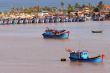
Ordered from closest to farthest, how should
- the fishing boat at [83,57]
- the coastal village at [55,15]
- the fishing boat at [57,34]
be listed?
the fishing boat at [83,57] → the fishing boat at [57,34] → the coastal village at [55,15]

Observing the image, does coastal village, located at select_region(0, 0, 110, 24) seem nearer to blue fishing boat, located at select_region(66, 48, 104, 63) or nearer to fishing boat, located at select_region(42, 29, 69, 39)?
fishing boat, located at select_region(42, 29, 69, 39)

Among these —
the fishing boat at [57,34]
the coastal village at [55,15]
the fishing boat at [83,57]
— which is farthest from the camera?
the coastal village at [55,15]

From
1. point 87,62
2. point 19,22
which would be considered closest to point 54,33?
point 87,62

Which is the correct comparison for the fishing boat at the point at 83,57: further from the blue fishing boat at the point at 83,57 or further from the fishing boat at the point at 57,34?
the fishing boat at the point at 57,34

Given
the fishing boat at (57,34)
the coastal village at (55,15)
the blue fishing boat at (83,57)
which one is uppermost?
the blue fishing boat at (83,57)

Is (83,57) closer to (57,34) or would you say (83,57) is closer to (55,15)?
(57,34)

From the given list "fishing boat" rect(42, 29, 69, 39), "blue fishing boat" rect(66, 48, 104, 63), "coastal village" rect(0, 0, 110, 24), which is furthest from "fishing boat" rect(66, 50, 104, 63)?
"coastal village" rect(0, 0, 110, 24)

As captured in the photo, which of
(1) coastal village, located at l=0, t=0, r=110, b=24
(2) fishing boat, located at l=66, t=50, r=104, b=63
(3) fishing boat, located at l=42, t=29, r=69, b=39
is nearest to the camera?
(2) fishing boat, located at l=66, t=50, r=104, b=63

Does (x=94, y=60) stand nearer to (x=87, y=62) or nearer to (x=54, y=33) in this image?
(x=87, y=62)

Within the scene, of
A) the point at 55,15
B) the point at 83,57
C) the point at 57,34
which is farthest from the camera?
the point at 55,15

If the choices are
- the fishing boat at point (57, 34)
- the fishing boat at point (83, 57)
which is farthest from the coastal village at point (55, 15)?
the fishing boat at point (83, 57)

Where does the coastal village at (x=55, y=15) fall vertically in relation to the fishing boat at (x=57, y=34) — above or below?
below

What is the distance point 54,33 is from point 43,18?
3808cm

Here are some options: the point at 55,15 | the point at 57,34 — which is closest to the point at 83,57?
the point at 57,34
